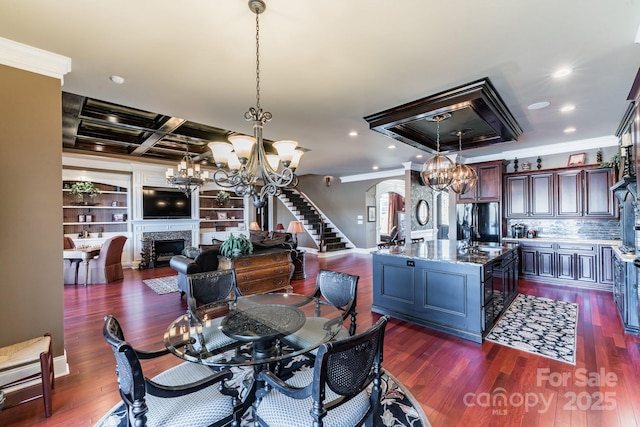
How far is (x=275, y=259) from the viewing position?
504cm

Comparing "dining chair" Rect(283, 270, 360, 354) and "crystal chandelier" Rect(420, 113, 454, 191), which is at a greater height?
"crystal chandelier" Rect(420, 113, 454, 191)

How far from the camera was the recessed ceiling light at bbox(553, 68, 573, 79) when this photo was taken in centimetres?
267

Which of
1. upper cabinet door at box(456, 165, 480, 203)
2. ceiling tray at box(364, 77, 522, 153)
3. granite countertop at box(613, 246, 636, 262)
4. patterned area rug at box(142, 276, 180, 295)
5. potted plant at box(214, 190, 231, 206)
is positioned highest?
ceiling tray at box(364, 77, 522, 153)

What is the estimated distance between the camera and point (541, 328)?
3432 millimetres

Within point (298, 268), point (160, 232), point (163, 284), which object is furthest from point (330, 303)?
point (160, 232)

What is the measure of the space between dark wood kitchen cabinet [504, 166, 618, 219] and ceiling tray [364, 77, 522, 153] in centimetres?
201

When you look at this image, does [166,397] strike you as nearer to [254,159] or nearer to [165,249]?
[254,159]

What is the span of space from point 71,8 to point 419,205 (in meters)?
7.97

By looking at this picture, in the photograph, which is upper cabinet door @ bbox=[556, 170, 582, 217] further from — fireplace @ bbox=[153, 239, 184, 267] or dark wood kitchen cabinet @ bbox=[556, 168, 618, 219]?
fireplace @ bbox=[153, 239, 184, 267]

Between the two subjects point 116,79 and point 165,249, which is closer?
point 116,79

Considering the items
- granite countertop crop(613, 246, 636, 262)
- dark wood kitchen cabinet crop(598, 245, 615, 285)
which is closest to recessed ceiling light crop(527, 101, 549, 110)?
granite countertop crop(613, 246, 636, 262)

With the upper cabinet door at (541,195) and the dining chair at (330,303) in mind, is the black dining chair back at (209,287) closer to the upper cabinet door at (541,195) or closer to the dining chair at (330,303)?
the dining chair at (330,303)

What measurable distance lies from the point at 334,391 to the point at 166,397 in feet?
2.55

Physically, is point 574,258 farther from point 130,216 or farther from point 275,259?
point 130,216
